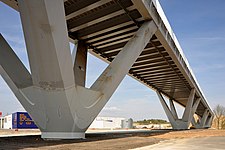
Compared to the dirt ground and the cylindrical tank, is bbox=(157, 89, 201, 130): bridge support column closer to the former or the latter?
the cylindrical tank

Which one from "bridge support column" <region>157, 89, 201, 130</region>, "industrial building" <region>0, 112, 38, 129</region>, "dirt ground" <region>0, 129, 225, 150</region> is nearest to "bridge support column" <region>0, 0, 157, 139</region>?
"dirt ground" <region>0, 129, 225, 150</region>

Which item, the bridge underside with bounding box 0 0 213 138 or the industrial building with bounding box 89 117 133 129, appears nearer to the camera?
the bridge underside with bounding box 0 0 213 138

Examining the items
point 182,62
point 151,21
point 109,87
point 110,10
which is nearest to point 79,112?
point 109,87

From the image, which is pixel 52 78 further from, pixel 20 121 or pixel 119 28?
pixel 20 121

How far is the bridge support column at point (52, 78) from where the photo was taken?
9707 mm

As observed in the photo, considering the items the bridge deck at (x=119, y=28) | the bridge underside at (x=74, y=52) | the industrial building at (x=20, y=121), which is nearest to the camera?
the bridge underside at (x=74, y=52)

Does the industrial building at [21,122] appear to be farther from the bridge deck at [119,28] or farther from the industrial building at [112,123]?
the bridge deck at [119,28]

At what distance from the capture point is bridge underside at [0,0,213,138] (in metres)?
9.94

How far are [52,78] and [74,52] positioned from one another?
905 cm

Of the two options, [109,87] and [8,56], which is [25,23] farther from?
[109,87]

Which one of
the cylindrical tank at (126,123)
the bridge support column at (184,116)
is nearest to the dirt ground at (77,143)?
the bridge support column at (184,116)

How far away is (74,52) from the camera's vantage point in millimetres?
19719

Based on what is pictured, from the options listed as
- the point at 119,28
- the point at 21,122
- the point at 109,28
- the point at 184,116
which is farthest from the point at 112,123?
the point at 109,28

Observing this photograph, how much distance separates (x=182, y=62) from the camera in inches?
1177
